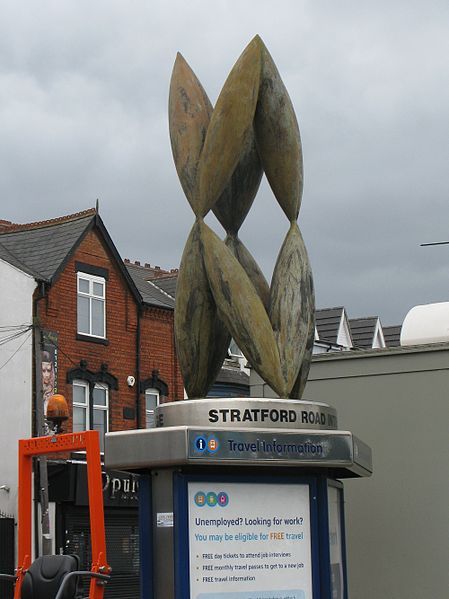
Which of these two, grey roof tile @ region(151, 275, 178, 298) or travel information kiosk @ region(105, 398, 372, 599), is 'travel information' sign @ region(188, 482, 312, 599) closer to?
travel information kiosk @ region(105, 398, 372, 599)

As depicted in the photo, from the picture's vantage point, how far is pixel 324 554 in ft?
28.0

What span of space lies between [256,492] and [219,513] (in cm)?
32

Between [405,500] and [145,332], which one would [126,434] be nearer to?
[405,500]

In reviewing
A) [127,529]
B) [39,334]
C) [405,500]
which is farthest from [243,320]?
[127,529]

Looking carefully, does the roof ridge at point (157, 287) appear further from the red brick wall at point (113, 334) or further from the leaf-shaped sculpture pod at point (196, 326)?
the leaf-shaped sculpture pod at point (196, 326)

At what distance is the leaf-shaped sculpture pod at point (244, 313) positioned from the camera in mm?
8844

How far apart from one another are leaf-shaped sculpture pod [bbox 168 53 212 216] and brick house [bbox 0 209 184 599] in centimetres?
1890

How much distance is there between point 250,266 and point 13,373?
21.4 meters

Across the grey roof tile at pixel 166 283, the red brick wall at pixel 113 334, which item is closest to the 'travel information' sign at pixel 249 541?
the red brick wall at pixel 113 334

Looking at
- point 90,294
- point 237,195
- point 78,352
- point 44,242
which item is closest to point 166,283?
point 90,294

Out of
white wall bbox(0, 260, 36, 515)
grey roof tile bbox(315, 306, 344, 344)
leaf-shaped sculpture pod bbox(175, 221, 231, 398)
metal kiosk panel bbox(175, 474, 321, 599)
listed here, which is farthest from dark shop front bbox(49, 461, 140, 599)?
metal kiosk panel bbox(175, 474, 321, 599)

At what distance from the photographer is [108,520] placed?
3222cm

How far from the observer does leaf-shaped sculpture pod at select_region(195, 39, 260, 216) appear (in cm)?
893

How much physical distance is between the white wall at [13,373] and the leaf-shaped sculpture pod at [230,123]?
21.5 m
